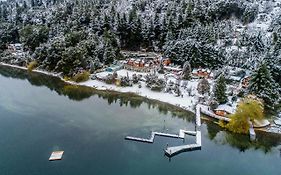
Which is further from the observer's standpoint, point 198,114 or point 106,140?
point 198,114

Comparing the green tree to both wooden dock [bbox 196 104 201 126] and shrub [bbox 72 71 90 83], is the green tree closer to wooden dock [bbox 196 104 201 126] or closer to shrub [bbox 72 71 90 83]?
wooden dock [bbox 196 104 201 126]

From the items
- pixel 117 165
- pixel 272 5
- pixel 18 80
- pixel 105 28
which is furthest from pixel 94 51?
pixel 272 5

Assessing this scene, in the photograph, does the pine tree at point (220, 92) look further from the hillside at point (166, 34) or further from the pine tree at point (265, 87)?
the hillside at point (166, 34)

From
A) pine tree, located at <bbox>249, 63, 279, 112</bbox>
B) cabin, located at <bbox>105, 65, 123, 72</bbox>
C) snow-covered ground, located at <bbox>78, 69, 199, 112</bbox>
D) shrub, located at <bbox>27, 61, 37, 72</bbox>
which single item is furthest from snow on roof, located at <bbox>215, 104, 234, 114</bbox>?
shrub, located at <bbox>27, 61, 37, 72</bbox>

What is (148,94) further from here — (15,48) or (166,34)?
(15,48)

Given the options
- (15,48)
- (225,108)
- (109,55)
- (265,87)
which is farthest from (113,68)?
(15,48)

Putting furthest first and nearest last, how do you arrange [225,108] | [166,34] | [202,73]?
[166,34], [202,73], [225,108]
